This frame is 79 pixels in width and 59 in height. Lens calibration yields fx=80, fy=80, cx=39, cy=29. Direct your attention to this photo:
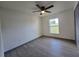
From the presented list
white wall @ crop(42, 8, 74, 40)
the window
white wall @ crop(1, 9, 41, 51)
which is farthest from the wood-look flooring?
the window

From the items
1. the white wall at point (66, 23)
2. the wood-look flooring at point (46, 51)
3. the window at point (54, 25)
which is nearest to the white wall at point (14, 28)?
the wood-look flooring at point (46, 51)

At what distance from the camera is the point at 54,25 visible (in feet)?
23.5

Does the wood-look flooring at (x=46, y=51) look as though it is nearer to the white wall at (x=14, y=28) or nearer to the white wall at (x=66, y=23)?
the white wall at (x=14, y=28)

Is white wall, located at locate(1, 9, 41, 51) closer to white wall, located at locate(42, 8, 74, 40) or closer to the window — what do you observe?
the window

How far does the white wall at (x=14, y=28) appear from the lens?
3.87m

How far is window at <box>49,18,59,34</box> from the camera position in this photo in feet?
22.4

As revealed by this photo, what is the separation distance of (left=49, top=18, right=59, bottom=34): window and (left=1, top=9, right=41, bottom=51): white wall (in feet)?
7.79

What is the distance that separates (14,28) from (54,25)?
12.7ft

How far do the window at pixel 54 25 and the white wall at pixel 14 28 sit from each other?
2373 millimetres

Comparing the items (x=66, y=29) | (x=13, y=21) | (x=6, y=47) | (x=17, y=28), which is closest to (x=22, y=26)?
(x=17, y=28)

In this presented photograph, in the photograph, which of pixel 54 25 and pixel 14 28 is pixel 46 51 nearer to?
pixel 14 28

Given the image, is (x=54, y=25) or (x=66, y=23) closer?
(x=66, y=23)

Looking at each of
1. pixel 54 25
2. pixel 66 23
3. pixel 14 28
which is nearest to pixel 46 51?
pixel 14 28

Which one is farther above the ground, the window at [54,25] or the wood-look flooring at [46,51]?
the window at [54,25]
